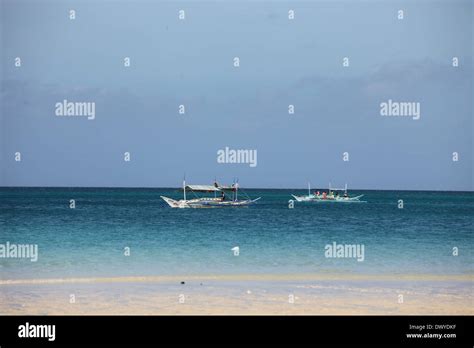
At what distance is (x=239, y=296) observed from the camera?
18.0 meters

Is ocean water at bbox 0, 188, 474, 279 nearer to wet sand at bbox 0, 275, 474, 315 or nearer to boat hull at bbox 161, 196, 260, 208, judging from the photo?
wet sand at bbox 0, 275, 474, 315

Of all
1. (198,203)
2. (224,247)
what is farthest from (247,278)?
(198,203)

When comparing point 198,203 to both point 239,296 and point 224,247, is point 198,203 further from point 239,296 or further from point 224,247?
point 239,296

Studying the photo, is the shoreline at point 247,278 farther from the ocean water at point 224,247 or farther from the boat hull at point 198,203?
the boat hull at point 198,203

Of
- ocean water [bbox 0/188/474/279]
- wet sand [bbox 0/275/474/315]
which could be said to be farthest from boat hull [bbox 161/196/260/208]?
wet sand [bbox 0/275/474/315]

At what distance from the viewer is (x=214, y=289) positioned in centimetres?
1942

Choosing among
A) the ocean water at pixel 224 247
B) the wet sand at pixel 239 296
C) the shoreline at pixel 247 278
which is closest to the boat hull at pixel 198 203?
the ocean water at pixel 224 247

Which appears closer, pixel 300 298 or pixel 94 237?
pixel 300 298

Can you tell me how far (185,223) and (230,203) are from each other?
28194 millimetres

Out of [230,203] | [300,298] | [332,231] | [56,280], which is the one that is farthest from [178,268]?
[230,203]

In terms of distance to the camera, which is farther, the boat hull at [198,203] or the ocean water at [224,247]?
the boat hull at [198,203]

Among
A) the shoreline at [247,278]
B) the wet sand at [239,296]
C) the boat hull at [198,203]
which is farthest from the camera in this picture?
the boat hull at [198,203]

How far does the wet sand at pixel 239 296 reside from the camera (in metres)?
16.2
